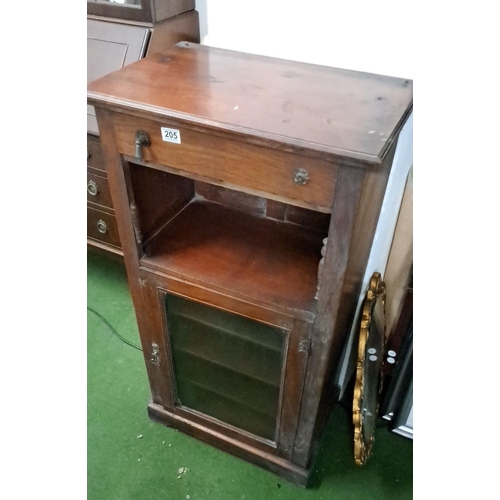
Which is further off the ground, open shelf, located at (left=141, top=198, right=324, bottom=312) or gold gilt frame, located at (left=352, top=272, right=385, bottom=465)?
open shelf, located at (left=141, top=198, right=324, bottom=312)

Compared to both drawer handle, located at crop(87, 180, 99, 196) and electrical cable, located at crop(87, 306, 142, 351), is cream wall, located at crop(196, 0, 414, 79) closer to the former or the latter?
drawer handle, located at crop(87, 180, 99, 196)

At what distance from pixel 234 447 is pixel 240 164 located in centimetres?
92

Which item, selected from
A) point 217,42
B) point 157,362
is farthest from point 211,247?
point 217,42

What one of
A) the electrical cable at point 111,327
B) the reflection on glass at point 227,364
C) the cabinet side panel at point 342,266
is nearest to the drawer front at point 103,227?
the electrical cable at point 111,327

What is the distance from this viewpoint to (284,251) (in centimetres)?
111

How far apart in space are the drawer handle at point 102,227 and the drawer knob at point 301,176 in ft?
3.52

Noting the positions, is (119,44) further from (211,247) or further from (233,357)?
(233,357)

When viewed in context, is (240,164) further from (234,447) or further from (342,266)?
(234,447)

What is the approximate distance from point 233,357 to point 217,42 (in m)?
0.83

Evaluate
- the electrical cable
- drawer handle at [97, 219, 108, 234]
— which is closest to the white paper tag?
drawer handle at [97, 219, 108, 234]

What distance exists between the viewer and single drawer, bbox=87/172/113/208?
5.08 feet

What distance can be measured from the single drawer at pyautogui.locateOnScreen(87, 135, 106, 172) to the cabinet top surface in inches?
20.5
